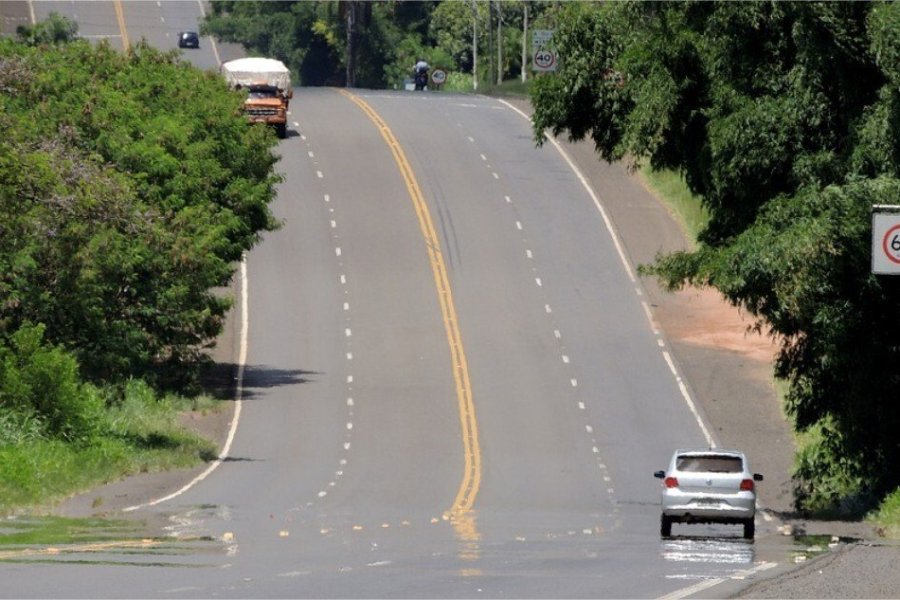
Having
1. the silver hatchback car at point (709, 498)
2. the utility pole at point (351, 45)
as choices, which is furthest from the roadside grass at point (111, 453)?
the utility pole at point (351, 45)

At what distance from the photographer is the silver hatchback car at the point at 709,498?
30953 millimetres

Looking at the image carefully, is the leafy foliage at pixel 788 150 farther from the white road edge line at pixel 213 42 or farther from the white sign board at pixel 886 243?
the white road edge line at pixel 213 42

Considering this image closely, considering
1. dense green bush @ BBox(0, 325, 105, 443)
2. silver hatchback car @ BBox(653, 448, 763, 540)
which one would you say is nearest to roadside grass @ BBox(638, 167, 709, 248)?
dense green bush @ BBox(0, 325, 105, 443)

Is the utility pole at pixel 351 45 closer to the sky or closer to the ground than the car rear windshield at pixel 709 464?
closer to the ground

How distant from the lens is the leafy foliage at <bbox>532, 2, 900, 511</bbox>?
34375 mm

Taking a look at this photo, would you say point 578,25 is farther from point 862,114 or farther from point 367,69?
point 367,69

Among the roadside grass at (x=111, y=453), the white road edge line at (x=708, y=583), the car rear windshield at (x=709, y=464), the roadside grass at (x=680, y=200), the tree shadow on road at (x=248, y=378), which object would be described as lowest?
the tree shadow on road at (x=248, y=378)

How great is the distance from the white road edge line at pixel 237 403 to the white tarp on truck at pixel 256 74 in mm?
15909

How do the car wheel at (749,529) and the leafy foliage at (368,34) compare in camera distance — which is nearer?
the car wheel at (749,529)

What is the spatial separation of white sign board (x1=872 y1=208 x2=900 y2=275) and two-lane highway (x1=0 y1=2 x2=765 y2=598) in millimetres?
4657

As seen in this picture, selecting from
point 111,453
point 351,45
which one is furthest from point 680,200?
point 351,45

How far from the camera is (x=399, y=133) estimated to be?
89.3 metres

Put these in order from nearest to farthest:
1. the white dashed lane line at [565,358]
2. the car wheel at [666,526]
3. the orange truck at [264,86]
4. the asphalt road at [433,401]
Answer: the asphalt road at [433,401]
the car wheel at [666,526]
the white dashed lane line at [565,358]
the orange truck at [264,86]

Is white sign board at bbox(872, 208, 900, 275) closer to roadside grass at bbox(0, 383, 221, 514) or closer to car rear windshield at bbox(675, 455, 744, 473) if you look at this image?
car rear windshield at bbox(675, 455, 744, 473)
